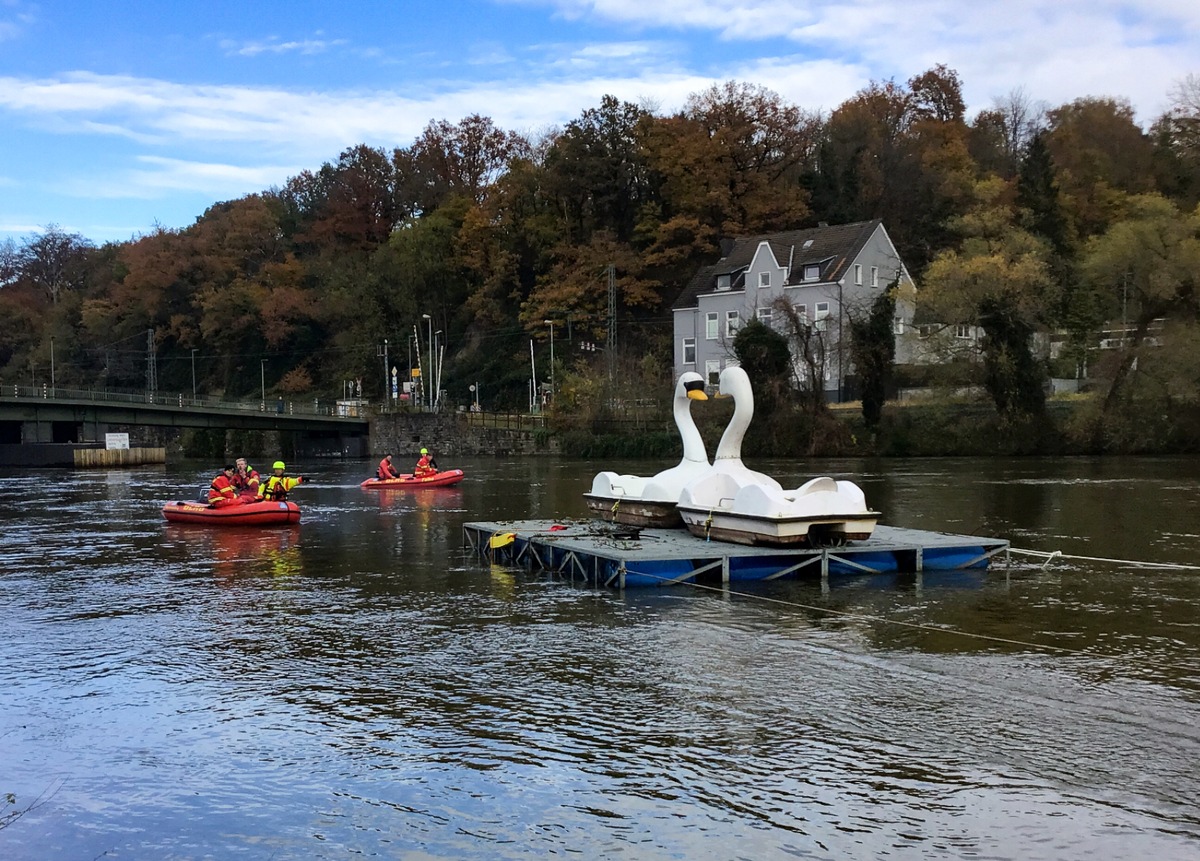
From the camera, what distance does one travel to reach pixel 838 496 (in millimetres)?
21953

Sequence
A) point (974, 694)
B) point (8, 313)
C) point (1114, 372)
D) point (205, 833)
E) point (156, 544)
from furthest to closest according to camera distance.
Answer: point (8, 313)
point (1114, 372)
point (156, 544)
point (974, 694)
point (205, 833)

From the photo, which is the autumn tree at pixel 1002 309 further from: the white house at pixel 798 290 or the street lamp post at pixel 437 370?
the street lamp post at pixel 437 370

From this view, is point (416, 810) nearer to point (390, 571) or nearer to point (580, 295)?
point (390, 571)

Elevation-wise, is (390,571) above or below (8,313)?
below

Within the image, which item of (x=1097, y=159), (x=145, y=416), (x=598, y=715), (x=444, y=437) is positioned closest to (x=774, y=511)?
(x=598, y=715)

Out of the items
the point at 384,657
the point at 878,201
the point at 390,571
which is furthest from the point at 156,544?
the point at 878,201

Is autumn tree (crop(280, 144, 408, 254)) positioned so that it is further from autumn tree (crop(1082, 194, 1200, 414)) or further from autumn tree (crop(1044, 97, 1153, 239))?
autumn tree (crop(1082, 194, 1200, 414))

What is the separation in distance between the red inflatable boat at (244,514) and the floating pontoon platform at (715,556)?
12.1m

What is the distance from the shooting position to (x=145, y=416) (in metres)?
83.4

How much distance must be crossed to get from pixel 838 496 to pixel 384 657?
9.26 metres

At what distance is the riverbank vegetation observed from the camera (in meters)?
65.1

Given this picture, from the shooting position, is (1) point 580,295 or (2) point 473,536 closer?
(2) point 473,536

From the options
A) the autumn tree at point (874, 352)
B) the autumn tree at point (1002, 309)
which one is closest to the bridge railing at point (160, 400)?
Answer: the autumn tree at point (874, 352)

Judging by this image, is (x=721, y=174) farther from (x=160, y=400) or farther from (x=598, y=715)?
(x=598, y=715)
